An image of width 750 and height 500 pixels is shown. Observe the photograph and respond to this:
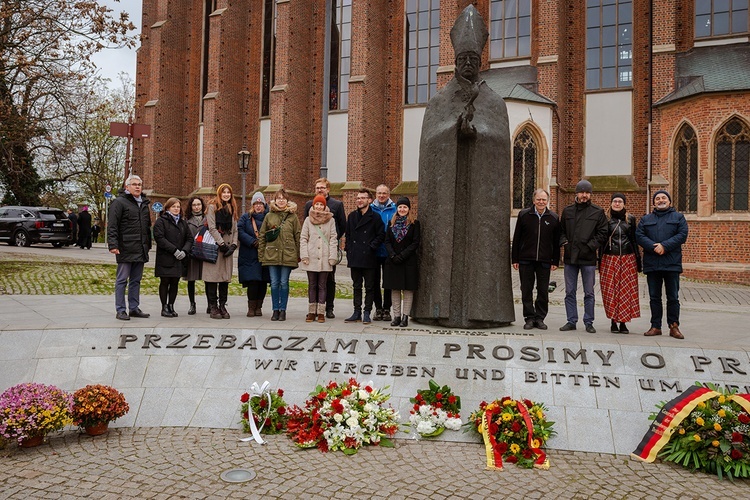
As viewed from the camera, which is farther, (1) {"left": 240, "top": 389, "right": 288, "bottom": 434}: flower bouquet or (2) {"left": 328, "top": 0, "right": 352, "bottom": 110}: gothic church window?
(2) {"left": 328, "top": 0, "right": 352, "bottom": 110}: gothic church window

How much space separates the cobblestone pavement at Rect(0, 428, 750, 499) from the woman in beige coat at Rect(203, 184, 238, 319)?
8.91ft

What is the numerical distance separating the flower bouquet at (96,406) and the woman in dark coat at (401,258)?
314 centimetres

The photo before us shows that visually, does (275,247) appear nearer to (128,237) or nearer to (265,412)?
(128,237)

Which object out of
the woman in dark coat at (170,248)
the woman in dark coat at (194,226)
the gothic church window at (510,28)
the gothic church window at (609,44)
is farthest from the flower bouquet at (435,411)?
the gothic church window at (510,28)

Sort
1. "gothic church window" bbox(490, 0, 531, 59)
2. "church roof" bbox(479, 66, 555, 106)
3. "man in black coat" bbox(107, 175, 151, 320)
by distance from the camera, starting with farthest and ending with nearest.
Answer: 1. "gothic church window" bbox(490, 0, 531, 59)
2. "church roof" bbox(479, 66, 555, 106)
3. "man in black coat" bbox(107, 175, 151, 320)

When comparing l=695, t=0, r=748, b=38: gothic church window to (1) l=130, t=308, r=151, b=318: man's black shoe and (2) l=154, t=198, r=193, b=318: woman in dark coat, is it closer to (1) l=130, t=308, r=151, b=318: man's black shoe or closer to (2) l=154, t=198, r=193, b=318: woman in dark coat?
(2) l=154, t=198, r=193, b=318: woman in dark coat

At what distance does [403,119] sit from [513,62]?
17.3 ft

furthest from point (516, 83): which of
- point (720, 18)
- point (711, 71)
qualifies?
point (720, 18)

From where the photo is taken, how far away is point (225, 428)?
5480mm

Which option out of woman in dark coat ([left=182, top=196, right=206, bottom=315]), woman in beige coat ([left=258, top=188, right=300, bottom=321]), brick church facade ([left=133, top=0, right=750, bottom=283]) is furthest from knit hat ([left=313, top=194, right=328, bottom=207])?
brick church facade ([left=133, top=0, right=750, bottom=283])

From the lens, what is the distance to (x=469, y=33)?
6809 mm

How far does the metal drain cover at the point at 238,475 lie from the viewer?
421cm

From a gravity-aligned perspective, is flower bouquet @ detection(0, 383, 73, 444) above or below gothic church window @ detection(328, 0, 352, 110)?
below

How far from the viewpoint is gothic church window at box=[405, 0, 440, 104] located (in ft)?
85.1
